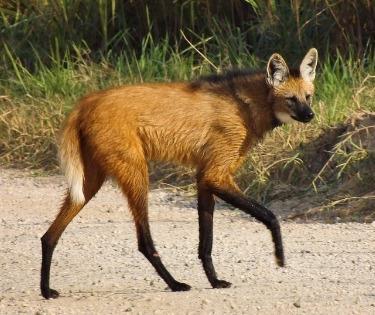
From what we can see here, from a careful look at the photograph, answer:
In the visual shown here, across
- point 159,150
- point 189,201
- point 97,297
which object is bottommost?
point 189,201

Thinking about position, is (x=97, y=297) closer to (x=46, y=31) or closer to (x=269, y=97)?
(x=269, y=97)

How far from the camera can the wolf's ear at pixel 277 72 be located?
7145mm

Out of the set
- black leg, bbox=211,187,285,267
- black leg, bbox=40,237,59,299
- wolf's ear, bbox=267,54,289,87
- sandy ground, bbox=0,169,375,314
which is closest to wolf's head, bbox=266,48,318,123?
wolf's ear, bbox=267,54,289,87

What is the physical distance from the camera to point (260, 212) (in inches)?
261

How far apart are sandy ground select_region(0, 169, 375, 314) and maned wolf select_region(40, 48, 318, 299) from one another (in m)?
0.23

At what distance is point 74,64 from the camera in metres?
11.7

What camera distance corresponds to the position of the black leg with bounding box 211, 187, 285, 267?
258 inches

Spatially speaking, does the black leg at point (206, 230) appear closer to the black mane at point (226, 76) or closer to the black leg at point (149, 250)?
the black leg at point (149, 250)

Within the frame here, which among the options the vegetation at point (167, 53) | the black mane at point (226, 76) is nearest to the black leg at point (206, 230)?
the black mane at point (226, 76)

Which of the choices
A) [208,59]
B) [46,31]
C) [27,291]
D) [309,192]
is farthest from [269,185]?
[46,31]

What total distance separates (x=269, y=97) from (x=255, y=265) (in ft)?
3.22

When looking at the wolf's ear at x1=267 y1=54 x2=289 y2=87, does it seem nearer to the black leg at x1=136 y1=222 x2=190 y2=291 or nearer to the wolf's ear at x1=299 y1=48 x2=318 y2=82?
the wolf's ear at x1=299 y1=48 x2=318 y2=82

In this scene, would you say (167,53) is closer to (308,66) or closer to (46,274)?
(308,66)

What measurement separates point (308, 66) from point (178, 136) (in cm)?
103
